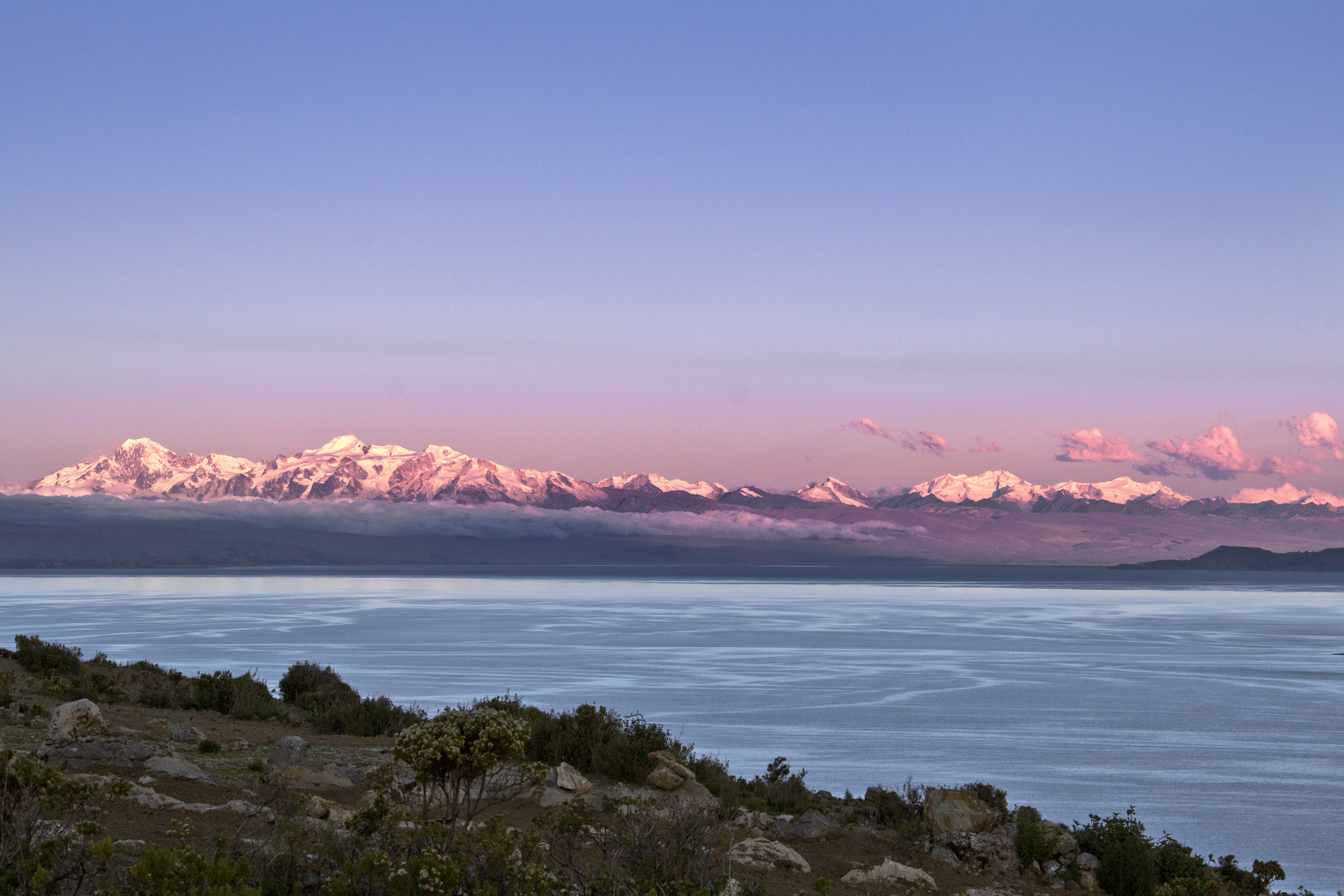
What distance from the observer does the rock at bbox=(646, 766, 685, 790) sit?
13.8m

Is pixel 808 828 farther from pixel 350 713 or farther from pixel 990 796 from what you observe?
pixel 350 713

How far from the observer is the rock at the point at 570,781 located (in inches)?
507

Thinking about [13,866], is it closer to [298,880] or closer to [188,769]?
[298,880]

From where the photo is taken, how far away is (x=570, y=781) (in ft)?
42.7

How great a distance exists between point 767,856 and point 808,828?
1.63 metres

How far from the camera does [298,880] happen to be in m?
7.86

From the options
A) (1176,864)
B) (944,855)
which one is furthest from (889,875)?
(1176,864)

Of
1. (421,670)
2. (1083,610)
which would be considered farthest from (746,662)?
(1083,610)

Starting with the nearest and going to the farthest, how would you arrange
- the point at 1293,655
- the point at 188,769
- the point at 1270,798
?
the point at 188,769
the point at 1270,798
the point at 1293,655

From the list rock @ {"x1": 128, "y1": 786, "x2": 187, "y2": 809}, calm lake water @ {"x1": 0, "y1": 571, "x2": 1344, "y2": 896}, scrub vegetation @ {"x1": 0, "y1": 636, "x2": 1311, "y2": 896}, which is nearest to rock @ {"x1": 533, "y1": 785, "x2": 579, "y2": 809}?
scrub vegetation @ {"x1": 0, "y1": 636, "x2": 1311, "y2": 896}

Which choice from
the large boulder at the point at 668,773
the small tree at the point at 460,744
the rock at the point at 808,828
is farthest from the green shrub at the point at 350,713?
Result: the small tree at the point at 460,744

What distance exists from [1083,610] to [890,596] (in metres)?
34.9

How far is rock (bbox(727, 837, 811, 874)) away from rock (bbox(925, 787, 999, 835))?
2.24m

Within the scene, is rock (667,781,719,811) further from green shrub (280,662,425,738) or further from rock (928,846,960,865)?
green shrub (280,662,425,738)
